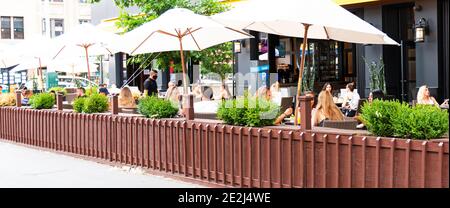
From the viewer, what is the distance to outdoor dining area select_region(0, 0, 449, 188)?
6.62 metres

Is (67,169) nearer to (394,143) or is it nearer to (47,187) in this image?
(47,187)

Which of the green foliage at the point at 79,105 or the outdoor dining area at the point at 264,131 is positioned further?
the green foliage at the point at 79,105

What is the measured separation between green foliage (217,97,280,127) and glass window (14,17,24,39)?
171 feet

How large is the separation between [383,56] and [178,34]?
23.6ft

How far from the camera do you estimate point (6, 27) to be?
5688cm

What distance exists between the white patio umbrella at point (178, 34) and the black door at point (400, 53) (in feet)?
19.5

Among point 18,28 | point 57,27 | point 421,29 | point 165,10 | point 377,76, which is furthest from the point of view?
point 57,27

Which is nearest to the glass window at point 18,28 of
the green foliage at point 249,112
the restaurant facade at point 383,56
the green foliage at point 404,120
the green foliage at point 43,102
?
the restaurant facade at point 383,56

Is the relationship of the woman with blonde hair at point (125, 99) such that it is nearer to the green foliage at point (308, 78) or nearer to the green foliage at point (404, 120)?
the green foliage at point (308, 78)

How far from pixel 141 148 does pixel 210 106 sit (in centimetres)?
264

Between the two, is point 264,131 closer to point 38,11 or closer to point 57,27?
point 38,11

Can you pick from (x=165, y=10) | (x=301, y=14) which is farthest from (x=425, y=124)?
(x=165, y=10)

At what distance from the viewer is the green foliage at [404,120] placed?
6.49 metres
